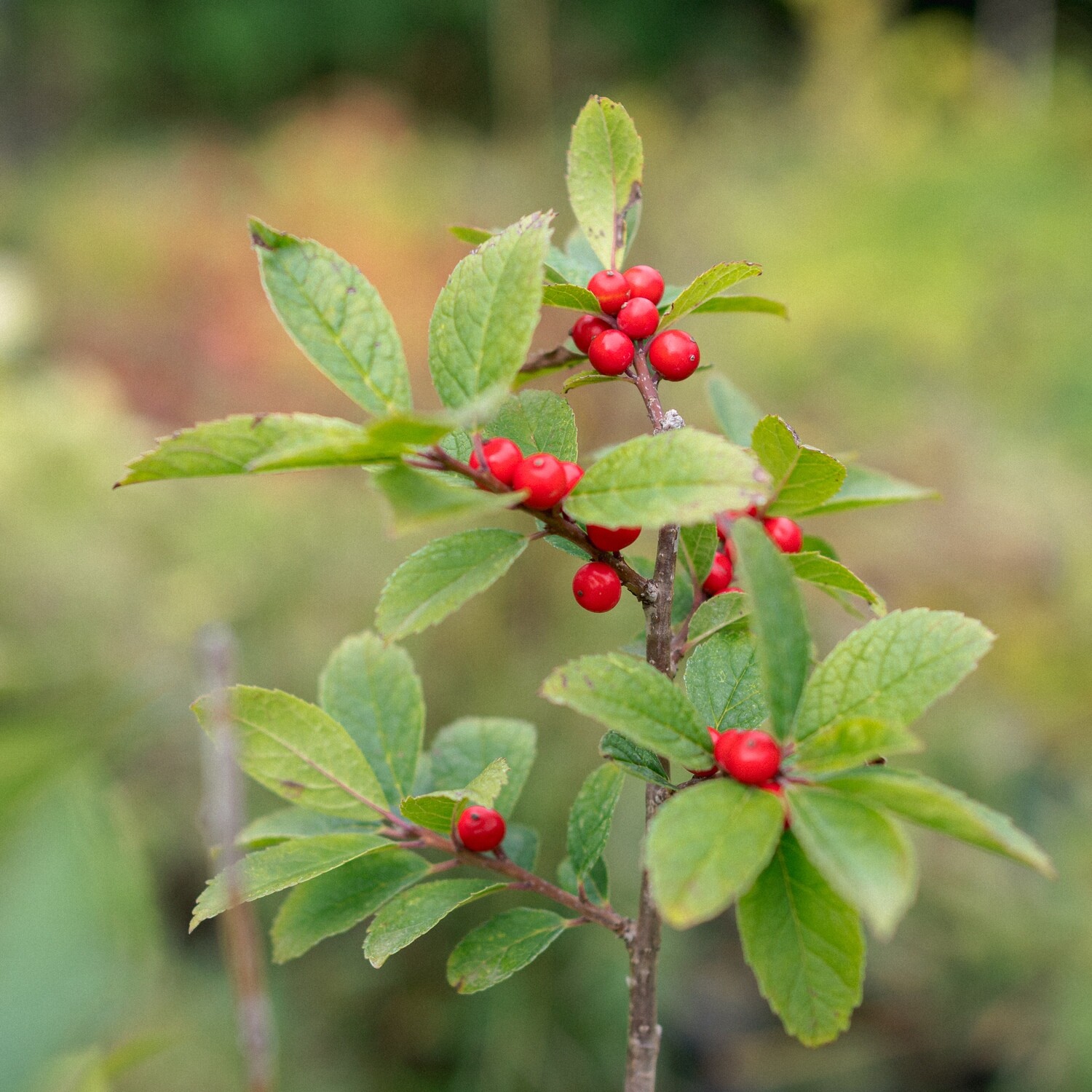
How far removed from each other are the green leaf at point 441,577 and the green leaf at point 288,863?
13cm

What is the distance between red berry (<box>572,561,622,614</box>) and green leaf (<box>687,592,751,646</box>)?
5cm

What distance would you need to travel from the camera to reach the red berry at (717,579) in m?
0.54

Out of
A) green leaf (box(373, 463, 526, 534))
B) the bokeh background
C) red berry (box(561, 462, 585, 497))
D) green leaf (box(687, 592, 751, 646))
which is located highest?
green leaf (box(373, 463, 526, 534))

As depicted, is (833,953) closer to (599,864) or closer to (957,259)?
(599,864)

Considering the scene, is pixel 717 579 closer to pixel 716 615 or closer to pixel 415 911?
pixel 716 615

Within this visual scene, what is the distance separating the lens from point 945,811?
342 mm

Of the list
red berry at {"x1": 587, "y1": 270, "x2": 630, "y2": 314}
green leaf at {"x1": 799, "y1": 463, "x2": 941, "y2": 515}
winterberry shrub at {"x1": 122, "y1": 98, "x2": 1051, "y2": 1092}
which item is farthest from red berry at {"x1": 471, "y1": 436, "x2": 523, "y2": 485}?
green leaf at {"x1": 799, "y1": 463, "x2": 941, "y2": 515}

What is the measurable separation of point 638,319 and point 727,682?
18cm

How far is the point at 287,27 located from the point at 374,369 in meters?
11.4

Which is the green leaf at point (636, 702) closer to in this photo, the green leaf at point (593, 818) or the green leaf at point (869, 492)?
the green leaf at point (593, 818)

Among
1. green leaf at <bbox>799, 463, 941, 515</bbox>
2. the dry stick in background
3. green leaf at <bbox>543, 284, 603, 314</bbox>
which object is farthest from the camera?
green leaf at <bbox>799, 463, 941, 515</bbox>

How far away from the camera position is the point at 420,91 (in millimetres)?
10164

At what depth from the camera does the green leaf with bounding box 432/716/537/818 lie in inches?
23.0

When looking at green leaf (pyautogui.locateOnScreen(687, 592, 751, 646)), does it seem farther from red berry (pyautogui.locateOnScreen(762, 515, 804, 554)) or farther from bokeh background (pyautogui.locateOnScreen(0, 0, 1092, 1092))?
bokeh background (pyautogui.locateOnScreen(0, 0, 1092, 1092))
